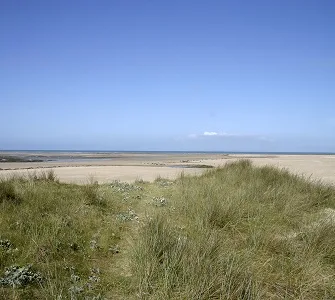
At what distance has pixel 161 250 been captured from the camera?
4.62 metres

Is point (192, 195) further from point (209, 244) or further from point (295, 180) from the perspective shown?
point (295, 180)

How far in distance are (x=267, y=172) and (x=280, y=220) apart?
19.4 ft

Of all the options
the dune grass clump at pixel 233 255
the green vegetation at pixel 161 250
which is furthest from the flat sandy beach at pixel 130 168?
the green vegetation at pixel 161 250

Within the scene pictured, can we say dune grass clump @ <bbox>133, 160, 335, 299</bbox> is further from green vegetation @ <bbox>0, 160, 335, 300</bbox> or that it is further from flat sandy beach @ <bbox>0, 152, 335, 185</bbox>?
flat sandy beach @ <bbox>0, 152, 335, 185</bbox>

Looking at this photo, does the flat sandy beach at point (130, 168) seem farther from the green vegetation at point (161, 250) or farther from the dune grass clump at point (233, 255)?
the green vegetation at point (161, 250)

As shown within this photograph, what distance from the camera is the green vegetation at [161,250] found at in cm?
390

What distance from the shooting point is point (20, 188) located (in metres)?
8.11

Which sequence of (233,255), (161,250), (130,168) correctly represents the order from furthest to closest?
(130,168) → (161,250) → (233,255)

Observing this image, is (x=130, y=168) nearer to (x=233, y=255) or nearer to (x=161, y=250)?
(x=161, y=250)

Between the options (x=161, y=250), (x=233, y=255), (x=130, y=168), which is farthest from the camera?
(x=130, y=168)

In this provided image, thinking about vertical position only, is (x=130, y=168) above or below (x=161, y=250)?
below

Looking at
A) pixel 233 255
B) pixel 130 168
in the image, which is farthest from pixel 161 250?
pixel 130 168

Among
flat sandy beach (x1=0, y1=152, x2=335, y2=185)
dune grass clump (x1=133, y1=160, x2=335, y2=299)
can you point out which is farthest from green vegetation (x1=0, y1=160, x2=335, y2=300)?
flat sandy beach (x1=0, y1=152, x2=335, y2=185)

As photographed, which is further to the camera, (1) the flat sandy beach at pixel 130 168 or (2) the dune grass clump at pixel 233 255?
(1) the flat sandy beach at pixel 130 168
